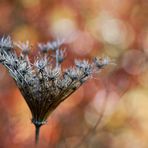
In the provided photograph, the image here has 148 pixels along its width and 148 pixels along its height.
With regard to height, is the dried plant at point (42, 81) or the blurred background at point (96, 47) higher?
the dried plant at point (42, 81)

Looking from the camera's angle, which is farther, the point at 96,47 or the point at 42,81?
the point at 96,47

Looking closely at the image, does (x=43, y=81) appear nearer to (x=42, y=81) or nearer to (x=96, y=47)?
(x=42, y=81)

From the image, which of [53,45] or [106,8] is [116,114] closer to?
[106,8]

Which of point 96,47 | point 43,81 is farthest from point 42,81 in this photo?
point 96,47

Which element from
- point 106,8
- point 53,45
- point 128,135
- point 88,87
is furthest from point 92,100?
point 53,45

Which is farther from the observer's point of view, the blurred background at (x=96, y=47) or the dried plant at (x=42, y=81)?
the blurred background at (x=96, y=47)

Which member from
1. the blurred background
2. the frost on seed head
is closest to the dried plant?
the frost on seed head

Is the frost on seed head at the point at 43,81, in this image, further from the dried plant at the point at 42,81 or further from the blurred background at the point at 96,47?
the blurred background at the point at 96,47

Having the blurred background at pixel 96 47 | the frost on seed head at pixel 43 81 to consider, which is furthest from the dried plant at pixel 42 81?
the blurred background at pixel 96 47

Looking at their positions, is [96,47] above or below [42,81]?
below
